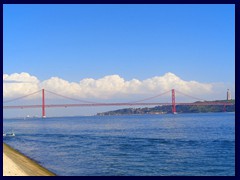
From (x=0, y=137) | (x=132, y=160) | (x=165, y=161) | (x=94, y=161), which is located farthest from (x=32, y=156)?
(x=0, y=137)

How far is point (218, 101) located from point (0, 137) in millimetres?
34176

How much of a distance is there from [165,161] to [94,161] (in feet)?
6.60

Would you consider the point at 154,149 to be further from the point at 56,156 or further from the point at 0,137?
the point at 0,137

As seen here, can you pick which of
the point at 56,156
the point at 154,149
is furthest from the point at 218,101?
the point at 56,156

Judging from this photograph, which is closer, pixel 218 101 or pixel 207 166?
pixel 207 166

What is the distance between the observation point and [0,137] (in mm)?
2307
